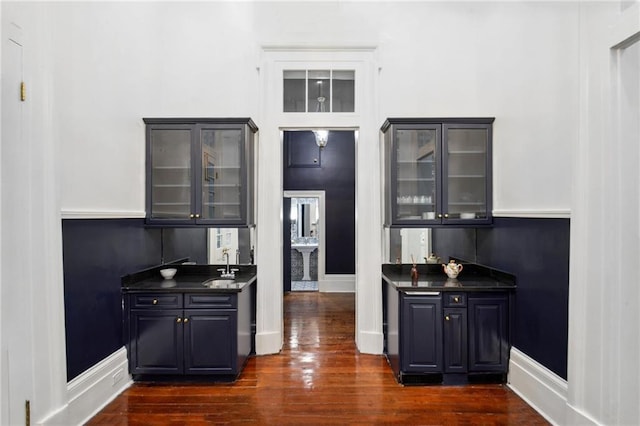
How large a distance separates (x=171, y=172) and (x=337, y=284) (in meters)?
4.41

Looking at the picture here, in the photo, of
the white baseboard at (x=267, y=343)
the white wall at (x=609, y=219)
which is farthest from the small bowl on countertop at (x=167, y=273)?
the white wall at (x=609, y=219)

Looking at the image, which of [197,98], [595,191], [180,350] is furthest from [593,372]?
[197,98]

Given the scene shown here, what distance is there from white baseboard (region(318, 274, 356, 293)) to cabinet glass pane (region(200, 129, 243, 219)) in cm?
387

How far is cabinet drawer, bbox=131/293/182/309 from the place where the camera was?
3.07 metres

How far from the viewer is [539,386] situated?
2.63 metres

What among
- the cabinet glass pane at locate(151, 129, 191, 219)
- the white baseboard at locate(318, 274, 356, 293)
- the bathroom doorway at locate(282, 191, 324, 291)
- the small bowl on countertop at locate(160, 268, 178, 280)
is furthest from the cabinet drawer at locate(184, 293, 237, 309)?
the bathroom doorway at locate(282, 191, 324, 291)

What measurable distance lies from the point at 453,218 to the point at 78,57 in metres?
3.63

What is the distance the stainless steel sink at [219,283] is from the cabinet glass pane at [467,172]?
7.84 feet

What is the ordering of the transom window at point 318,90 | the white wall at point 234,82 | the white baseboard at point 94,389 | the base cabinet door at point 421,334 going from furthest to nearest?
the transom window at point 318,90
the base cabinet door at point 421,334
the white baseboard at point 94,389
the white wall at point 234,82

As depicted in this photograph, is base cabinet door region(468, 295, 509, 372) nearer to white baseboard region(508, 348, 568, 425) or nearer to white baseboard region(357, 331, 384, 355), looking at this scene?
white baseboard region(508, 348, 568, 425)

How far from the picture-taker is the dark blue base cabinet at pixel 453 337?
9.93 ft

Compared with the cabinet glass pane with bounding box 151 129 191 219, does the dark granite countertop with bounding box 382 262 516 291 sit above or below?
below

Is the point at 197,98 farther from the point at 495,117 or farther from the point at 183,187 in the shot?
the point at 495,117

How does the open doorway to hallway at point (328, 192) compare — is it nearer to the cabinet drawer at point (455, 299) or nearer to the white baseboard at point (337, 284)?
the white baseboard at point (337, 284)
